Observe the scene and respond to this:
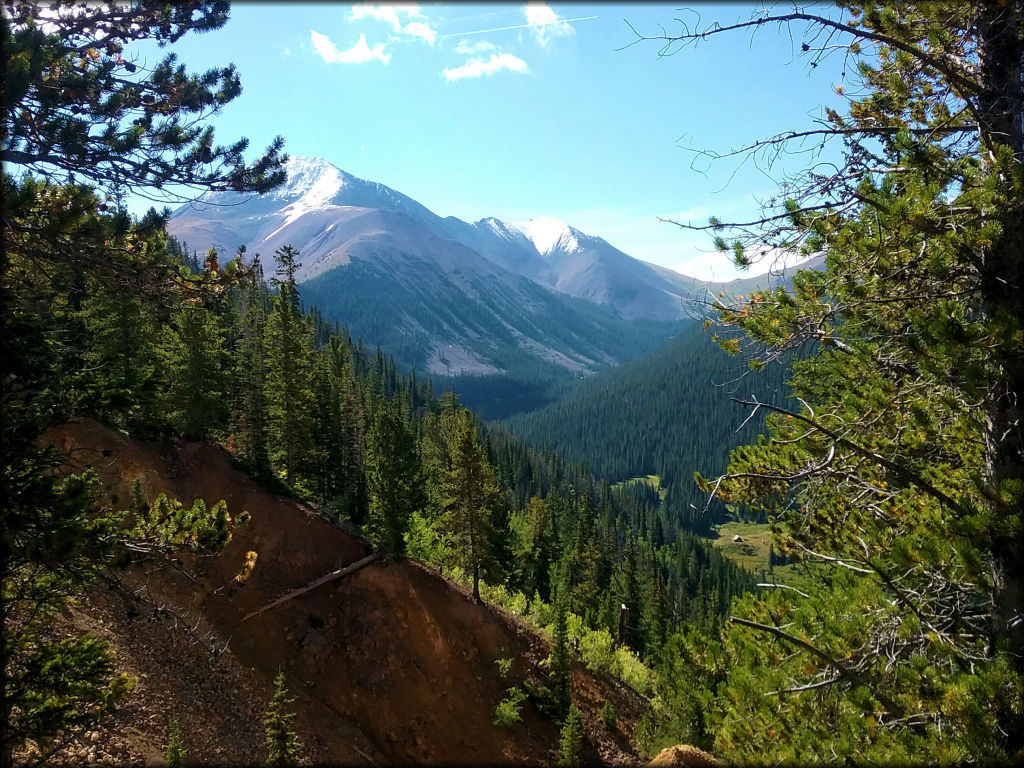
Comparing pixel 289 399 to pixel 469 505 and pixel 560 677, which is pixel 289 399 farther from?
pixel 560 677

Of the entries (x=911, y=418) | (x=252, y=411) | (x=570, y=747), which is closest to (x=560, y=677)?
(x=570, y=747)

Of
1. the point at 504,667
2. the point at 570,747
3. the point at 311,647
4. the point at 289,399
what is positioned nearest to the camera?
the point at 570,747

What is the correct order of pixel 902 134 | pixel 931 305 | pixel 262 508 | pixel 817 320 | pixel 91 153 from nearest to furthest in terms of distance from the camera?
1. pixel 902 134
2. pixel 931 305
3. pixel 817 320
4. pixel 91 153
5. pixel 262 508

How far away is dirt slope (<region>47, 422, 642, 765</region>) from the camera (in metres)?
16.6

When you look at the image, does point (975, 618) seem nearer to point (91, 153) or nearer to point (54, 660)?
point (54, 660)

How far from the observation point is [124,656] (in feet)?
51.1

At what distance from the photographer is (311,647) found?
846 inches

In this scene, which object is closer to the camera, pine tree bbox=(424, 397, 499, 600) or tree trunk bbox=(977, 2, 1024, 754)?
tree trunk bbox=(977, 2, 1024, 754)

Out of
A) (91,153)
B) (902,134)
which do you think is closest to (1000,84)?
(902,134)

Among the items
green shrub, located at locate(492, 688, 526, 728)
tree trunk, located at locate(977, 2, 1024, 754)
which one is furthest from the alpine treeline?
tree trunk, located at locate(977, 2, 1024, 754)

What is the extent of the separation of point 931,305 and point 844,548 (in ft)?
9.81

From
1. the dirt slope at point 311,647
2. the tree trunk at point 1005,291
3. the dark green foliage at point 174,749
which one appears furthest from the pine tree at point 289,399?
the tree trunk at point 1005,291

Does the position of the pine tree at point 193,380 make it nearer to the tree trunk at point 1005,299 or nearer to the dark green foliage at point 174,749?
the dark green foliage at point 174,749

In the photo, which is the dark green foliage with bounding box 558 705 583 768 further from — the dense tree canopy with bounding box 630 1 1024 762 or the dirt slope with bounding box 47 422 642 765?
the dense tree canopy with bounding box 630 1 1024 762
